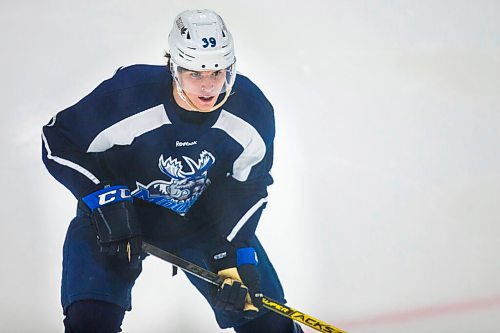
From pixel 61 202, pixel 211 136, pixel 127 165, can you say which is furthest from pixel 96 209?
pixel 61 202

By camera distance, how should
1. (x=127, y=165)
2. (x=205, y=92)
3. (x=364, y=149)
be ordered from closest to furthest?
(x=205, y=92)
(x=127, y=165)
(x=364, y=149)

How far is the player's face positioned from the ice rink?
1109mm

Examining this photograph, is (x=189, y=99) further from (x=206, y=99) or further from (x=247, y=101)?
(x=247, y=101)

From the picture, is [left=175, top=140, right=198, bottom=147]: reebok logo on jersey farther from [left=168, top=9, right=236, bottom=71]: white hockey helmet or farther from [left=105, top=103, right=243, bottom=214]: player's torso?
[left=168, top=9, right=236, bottom=71]: white hockey helmet

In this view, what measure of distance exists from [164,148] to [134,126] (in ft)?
0.45

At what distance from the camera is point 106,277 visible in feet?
10.3

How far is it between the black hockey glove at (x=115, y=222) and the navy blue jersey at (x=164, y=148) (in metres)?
0.06

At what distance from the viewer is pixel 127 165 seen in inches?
132

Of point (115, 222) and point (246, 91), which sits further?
point (246, 91)

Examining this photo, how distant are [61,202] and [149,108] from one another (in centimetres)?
103

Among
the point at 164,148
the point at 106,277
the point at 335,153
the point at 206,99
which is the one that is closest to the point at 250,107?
the point at 206,99

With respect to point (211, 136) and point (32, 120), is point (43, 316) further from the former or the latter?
point (211, 136)

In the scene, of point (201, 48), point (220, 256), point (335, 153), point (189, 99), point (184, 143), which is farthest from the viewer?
point (335, 153)

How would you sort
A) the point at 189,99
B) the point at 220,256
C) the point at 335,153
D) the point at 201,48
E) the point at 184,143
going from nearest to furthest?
1. the point at 201,48
2. the point at 189,99
3. the point at 184,143
4. the point at 220,256
5. the point at 335,153
